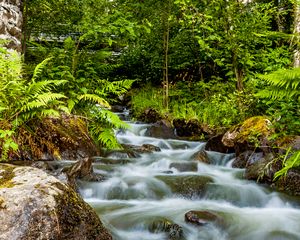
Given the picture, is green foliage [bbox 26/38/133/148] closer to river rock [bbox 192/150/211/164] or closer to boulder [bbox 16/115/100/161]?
boulder [bbox 16/115/100/161]

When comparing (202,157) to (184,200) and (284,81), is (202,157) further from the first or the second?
(284,81)

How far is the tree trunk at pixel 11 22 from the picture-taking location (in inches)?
245

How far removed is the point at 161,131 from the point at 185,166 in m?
2.73

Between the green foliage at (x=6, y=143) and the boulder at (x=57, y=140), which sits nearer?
the green foliage at (x=6, y=143)

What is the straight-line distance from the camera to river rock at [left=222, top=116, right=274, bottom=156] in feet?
19.8

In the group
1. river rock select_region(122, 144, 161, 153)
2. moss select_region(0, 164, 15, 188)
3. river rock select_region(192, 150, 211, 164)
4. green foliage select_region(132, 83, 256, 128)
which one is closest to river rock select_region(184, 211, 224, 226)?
moss select_region(0, 164, 15, 188)

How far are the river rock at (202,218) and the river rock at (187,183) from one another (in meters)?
0.86

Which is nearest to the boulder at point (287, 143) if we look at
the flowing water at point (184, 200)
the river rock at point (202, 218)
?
the flowing water at point (184, 200)

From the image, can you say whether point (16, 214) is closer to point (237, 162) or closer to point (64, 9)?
point (237, 162)

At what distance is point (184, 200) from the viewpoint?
16.1 ft

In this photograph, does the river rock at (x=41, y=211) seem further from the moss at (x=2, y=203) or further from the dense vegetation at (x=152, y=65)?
the dense vegetation at (x=152, y=65)

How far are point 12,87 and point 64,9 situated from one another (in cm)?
327

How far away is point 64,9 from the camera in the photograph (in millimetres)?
7922

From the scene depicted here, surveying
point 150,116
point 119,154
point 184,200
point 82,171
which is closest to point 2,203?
point 82,171
